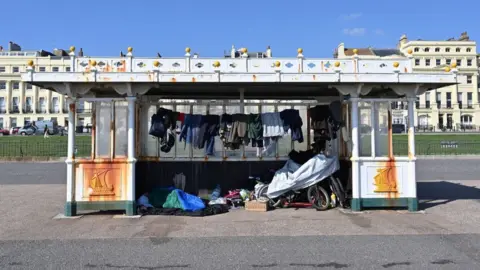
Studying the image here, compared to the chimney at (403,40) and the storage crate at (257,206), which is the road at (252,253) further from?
the chimney at (403,40)

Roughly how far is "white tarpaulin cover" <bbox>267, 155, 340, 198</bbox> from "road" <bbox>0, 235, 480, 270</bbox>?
2493 mm

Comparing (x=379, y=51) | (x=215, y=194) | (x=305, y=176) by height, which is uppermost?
(x=379, y=51)

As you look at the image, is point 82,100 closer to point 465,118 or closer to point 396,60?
point 396,60

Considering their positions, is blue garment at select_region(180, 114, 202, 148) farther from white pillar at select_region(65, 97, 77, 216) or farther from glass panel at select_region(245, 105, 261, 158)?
white pillar at select_region(65, 97, 77, 216)

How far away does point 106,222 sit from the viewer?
27.1ft

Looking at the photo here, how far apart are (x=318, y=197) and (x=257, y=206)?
4.55ft

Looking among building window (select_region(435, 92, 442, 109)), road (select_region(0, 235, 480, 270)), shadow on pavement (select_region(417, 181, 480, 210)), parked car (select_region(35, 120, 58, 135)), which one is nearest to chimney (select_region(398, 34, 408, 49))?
building window (select_region(435, 92, 442, 109))

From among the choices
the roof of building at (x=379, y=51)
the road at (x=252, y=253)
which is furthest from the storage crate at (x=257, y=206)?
the roof of building at (x=379, y=51)

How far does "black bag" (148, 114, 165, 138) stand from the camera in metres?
9.60

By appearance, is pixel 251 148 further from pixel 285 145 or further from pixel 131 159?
pixel 131 159

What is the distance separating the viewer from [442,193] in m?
12.1

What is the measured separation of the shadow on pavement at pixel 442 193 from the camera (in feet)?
34.9

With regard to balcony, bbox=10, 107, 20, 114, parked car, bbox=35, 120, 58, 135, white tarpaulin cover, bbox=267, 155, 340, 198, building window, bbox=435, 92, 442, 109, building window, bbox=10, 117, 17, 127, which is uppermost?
building window, bbox=435, 92, 442, 109

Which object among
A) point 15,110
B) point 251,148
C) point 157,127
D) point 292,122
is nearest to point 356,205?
point 292,122
